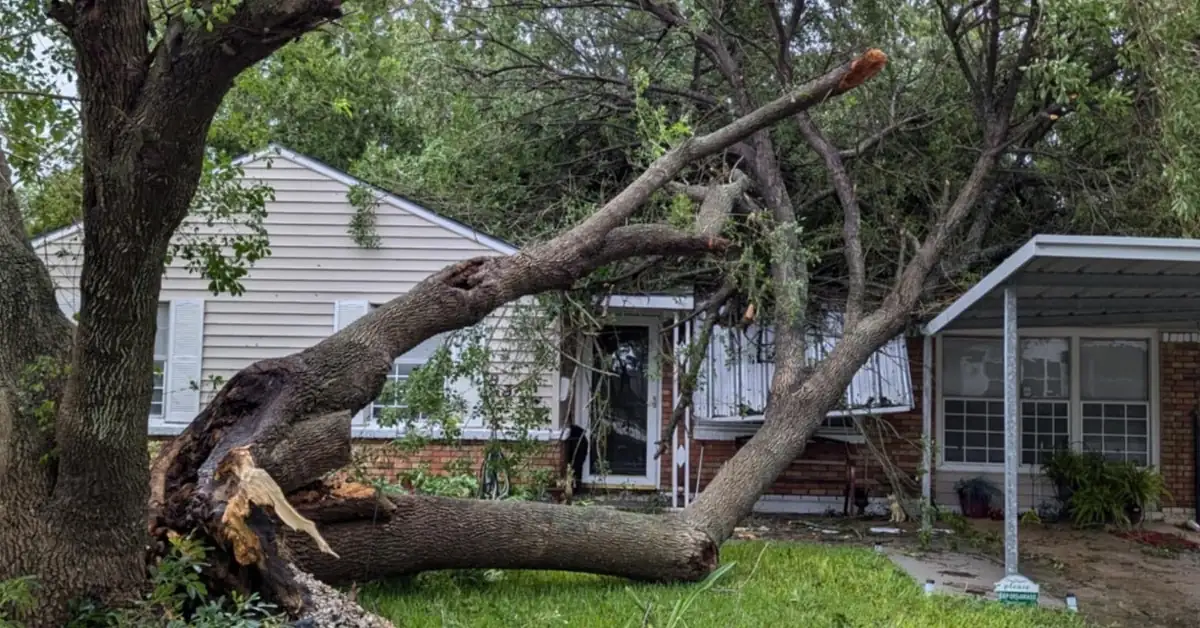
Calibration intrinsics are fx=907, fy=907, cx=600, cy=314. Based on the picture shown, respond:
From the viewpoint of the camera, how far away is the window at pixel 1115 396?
11961mm

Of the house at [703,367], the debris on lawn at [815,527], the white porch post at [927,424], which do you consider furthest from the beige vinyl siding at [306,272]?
the white porch post at [927,424]

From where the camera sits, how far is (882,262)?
10.9 meters

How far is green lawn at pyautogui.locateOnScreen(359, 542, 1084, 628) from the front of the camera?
5555mm

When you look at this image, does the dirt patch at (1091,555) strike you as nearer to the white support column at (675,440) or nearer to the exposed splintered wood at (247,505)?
the white support column at (675,440)

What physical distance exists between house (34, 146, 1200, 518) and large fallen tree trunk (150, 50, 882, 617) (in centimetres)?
262

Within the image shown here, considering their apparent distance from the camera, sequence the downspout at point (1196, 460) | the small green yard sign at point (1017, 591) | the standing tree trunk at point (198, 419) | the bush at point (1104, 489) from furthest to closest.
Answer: the downspout at point (1196, 460) → the bush at point (1104, 489) → the small green yard sign at point (1017, 591) → the standing tree trunk at point (198, 419)

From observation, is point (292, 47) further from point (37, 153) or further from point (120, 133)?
point (120, 133)

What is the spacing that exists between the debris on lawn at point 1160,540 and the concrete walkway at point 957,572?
8.64 feet

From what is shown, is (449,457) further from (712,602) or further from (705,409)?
(712,602)

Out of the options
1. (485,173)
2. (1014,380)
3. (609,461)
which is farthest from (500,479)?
(1014,380)

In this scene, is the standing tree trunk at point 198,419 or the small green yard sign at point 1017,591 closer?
the standing tree trunk at point 198,419

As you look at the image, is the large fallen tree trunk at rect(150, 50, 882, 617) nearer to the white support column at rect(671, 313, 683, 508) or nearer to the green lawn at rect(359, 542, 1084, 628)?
the green lawn at rect(359, 542, 1084, 628)

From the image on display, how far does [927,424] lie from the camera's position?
35.1 ft

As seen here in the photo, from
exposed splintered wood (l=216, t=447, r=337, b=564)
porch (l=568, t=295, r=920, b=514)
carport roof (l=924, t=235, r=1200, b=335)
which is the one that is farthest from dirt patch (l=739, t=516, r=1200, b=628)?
exposed splintered wood (l=216, t=447, r=337, b=564)
